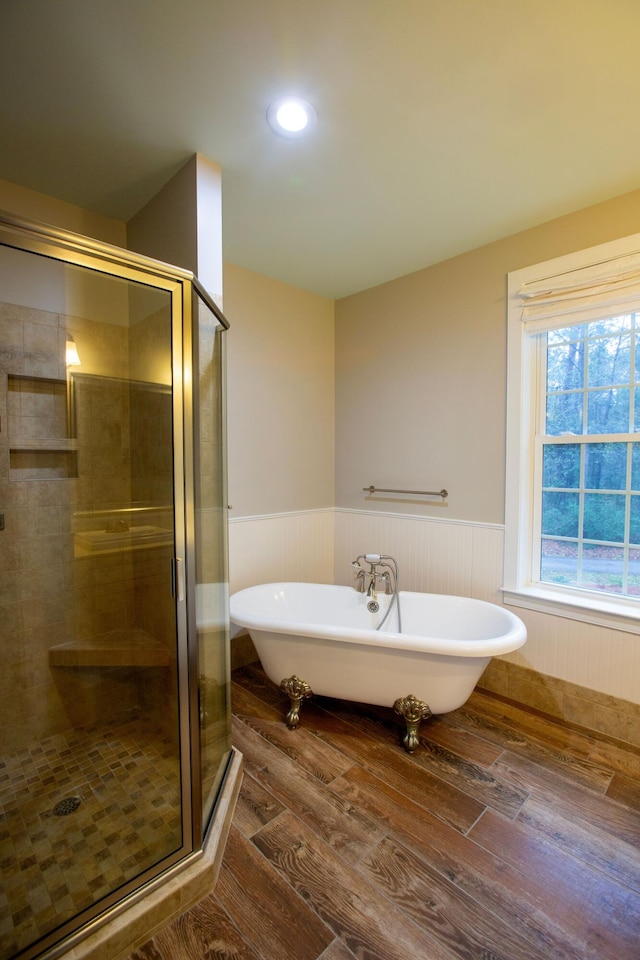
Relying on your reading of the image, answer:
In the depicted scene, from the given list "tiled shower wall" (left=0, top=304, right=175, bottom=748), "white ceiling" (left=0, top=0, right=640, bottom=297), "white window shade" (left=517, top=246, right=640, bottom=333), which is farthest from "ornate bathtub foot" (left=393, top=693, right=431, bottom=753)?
"white ceiling" (left=0, top=0, right=640, bottom=297)

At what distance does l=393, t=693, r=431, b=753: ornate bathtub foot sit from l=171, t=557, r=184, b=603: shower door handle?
1.25m

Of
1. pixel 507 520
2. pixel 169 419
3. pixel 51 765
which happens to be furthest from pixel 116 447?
pixel 507 520

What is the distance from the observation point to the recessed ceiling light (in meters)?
1.43

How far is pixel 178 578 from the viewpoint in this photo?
129cm

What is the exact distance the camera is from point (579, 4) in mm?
1135

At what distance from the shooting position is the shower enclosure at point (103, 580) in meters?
1.25

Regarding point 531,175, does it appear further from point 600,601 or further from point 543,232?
point 600,601

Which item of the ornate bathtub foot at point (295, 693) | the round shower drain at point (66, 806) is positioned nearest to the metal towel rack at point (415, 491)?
the ornate bathtub foot at point (295, 693)

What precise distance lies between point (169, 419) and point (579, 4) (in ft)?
5.49

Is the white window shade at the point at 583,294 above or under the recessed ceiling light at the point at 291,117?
under

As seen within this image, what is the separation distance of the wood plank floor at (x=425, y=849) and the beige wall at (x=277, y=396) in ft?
4.89

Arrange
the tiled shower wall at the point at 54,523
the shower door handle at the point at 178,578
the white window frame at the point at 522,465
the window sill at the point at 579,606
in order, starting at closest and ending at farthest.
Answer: the shower door handle at the point at 178,578 → the tiled shower wall at the point at 54,523 → the window sill at the point at 579,606 → the white window frame at the point at 522,465

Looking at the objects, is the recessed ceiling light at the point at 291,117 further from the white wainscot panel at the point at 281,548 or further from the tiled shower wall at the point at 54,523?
the white wainscot panel at the point at 281,548

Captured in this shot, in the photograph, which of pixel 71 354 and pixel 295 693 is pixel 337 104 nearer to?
pixel 71 354
